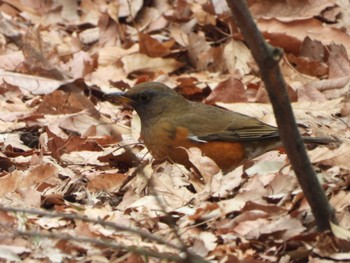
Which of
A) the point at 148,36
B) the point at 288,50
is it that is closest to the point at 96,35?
the point at 148,36

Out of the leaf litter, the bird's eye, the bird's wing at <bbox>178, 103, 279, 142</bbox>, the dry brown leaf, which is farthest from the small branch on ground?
the dry brown leaf

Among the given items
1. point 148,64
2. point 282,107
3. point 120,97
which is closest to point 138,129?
point 120,97

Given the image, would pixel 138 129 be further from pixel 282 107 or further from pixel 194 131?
pixel 282 107

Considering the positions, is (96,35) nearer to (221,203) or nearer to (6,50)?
(6,50)

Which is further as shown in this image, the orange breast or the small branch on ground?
the orange breast

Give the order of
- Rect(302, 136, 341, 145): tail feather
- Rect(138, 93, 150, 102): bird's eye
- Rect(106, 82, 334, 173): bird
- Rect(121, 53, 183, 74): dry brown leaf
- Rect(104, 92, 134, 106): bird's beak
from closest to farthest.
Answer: Rect(302, 136, 341, 145): tail feather
Rect(106, 82, 334, 173): bird
Rect(104, 92, 134, 106): bird's beak
Rect(138, 93, 150, 102): bird's eye
Rect(121, 53, 183, 74): dry brown leaf

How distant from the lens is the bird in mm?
7082

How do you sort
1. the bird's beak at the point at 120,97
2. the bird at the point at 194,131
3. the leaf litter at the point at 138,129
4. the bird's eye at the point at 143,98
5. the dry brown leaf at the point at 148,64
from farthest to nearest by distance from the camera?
the dry brown leaf at the point at 148,64, the bird's eye at the point at 143,98, the bird's beak at the point at 120,97, the bird at the point at 194,131, the leaf litter at the point at 138,129

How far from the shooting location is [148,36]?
1004cm

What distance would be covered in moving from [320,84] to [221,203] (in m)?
3.70

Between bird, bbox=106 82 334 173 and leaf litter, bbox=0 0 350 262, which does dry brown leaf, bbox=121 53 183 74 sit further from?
bird, bbox=106 82 334 173

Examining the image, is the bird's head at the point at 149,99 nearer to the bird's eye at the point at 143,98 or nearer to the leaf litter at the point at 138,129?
the bird's eye at the point at 143,98

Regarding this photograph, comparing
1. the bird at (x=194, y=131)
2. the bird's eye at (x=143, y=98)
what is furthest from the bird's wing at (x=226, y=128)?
the bird's eye at (x=143, y=98)

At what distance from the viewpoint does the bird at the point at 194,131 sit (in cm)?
708
